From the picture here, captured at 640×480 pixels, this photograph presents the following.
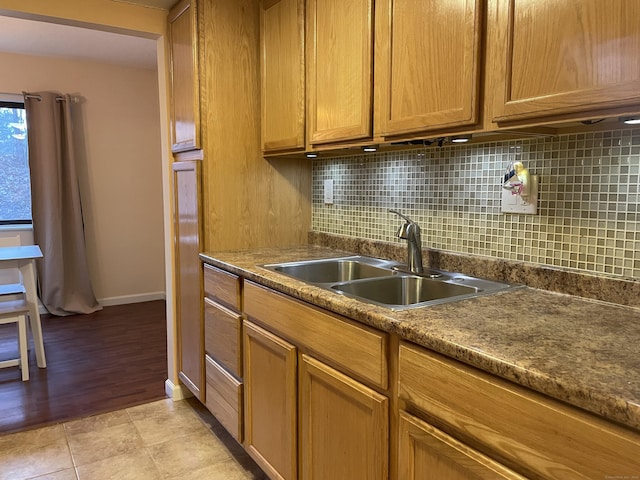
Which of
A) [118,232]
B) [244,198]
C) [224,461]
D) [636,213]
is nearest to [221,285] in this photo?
[244,198]

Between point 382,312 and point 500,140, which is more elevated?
point 500,140

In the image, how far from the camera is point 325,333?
145 centimetres

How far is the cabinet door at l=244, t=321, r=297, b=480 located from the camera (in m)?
1.65

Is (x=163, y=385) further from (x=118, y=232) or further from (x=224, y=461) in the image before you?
(x=118, y=232)

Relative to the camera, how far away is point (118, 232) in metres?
4.79

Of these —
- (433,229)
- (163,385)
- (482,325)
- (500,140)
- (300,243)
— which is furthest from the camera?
(163,385)

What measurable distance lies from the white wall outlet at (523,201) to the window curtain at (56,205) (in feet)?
13.2

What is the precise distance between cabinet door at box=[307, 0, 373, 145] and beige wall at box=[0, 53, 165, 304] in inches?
123

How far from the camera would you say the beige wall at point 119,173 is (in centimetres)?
453

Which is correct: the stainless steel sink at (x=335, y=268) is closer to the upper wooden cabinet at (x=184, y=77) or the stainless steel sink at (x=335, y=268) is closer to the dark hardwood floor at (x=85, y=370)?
the upper wooden cabinet at (x=184, y=77)

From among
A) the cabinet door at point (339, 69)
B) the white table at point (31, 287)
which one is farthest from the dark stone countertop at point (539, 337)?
the white table at point (31, 287)

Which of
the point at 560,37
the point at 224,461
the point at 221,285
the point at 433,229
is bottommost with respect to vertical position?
the point at 224,461

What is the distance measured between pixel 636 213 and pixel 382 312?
0.74 metres

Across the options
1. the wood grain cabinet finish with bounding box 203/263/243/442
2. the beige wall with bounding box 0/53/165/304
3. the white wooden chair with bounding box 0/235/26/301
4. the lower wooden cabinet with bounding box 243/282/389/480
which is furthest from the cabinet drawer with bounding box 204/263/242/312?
the beige wall with bounding box 0/53/165/304
